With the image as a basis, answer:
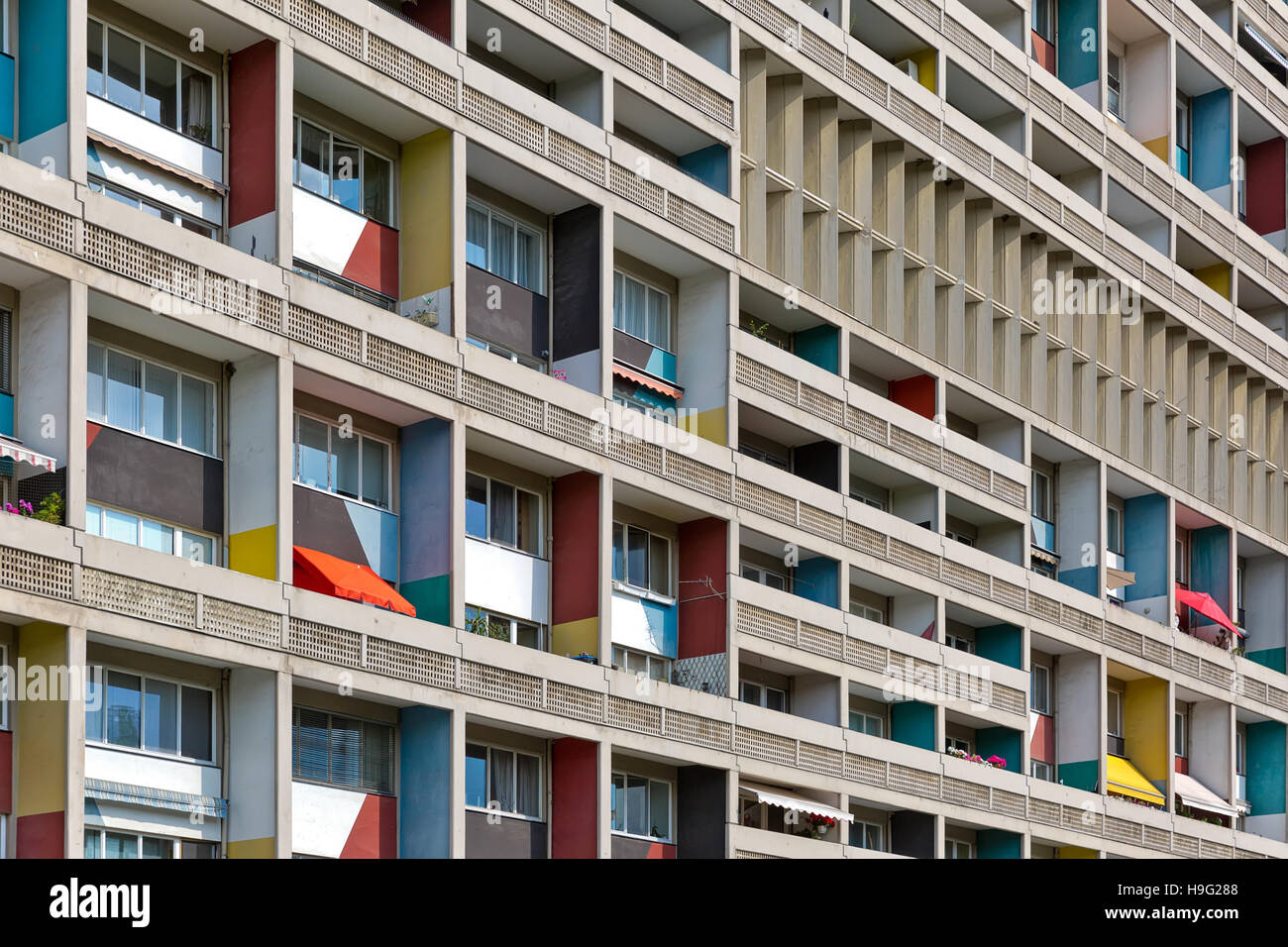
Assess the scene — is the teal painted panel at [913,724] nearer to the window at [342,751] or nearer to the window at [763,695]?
the window at [763,695]

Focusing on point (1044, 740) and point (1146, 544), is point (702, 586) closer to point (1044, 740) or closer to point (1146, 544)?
point (1044, 740)

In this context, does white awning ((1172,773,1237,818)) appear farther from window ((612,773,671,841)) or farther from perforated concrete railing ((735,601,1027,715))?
window ((612,773,671,841))

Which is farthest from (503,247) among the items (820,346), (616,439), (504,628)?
(820,346)

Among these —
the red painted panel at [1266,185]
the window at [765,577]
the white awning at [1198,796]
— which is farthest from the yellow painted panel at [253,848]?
the red painted panel at [1266,185]

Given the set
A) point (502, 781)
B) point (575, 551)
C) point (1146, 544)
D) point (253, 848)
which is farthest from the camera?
point (1146, 544)

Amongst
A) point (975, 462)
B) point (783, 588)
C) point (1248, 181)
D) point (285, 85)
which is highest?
point (1248, 181)

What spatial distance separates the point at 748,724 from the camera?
3756 centimetres

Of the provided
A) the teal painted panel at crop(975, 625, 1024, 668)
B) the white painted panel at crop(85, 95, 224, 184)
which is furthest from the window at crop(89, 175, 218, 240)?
the teal painted panel at crop(975, 625, 1024, 668)

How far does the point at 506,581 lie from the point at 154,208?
929 centimetres

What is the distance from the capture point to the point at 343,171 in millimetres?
33344

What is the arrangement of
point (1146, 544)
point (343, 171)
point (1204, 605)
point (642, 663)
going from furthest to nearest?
1. point (1146, 544)
2. point (1204, 605)
3. point (642, 663)
4. point (343, 171)

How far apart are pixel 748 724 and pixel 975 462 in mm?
11869
